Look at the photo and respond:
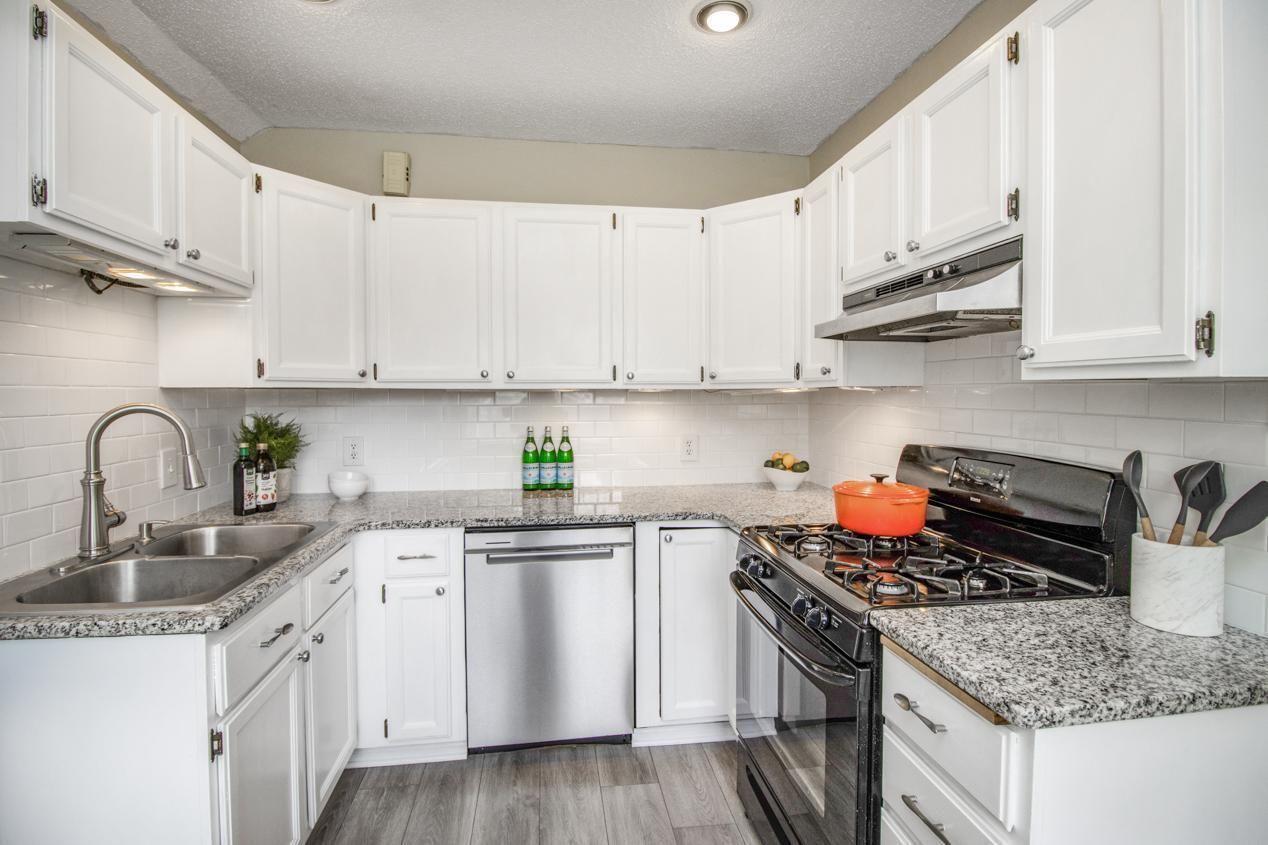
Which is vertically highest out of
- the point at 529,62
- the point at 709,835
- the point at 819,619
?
the point at 529,62

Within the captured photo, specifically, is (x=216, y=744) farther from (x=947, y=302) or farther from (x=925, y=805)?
(x=947, y=302)

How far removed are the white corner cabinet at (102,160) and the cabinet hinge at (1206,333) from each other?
7.07ft

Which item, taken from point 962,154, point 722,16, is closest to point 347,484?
point 722,16

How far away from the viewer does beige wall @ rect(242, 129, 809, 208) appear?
277 centimetres

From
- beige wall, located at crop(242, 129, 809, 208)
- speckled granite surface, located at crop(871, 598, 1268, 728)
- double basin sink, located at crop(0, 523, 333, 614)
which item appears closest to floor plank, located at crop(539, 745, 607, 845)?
double basin sink, located at crop(0, 523, 333, 614)

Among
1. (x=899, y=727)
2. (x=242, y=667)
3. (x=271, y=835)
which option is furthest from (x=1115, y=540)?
(x=271, y=835)

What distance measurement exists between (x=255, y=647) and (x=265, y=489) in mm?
1066

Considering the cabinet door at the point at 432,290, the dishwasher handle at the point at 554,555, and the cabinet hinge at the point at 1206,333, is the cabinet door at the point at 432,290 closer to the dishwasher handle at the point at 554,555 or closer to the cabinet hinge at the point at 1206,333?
the dishwasher handle at the point at 554,555

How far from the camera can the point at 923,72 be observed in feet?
7.31

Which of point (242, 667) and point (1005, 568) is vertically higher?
point (1005, 568)

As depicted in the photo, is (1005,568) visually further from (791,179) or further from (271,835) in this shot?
(791,179)

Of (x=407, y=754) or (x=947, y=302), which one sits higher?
(x=947, y=302)

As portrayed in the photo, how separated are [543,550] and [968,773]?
1.58 m

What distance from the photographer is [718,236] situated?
105 inches
